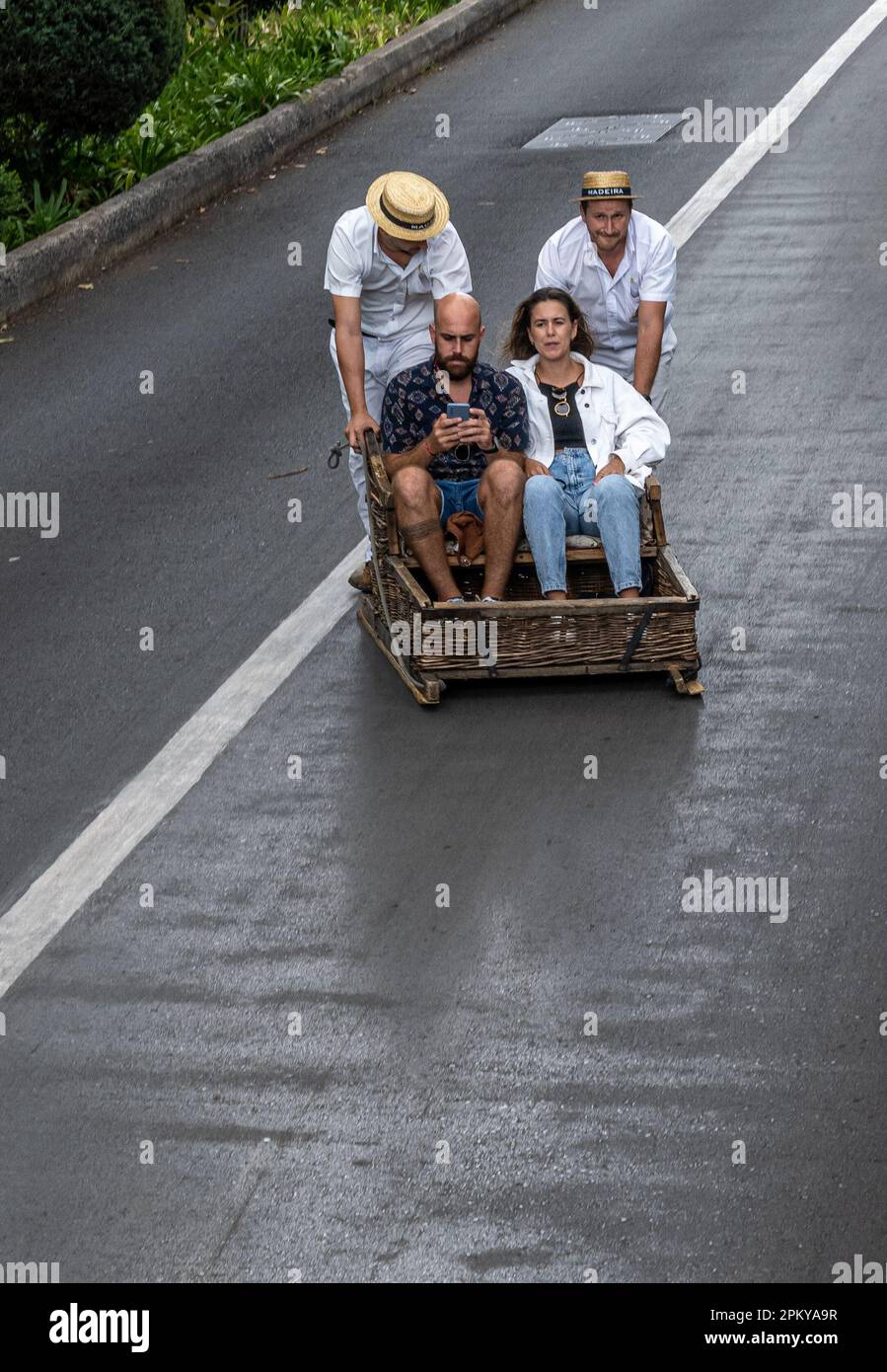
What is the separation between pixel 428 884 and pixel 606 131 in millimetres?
11663

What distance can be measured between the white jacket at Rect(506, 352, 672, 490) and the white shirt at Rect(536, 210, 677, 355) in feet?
1.48

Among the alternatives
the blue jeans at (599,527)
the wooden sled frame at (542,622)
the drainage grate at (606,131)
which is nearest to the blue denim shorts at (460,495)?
the wooden sled frame at (542,622)

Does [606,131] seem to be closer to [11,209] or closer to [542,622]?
[11,209]

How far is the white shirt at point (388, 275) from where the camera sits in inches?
338

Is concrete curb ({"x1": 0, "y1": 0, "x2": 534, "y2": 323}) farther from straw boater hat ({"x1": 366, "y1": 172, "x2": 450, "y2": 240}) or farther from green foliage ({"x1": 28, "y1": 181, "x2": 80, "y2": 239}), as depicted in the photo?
straw boater hat ({"x1": 366, "y1": 172, "x2": 450, "y2": 240})

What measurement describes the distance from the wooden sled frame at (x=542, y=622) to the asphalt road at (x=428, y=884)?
14 cm

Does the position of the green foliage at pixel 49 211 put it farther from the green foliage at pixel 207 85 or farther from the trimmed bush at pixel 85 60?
the trimmed bush at pixel 85 60

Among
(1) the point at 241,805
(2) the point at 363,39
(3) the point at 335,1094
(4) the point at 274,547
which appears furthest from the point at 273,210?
(3) the point at 335,1094

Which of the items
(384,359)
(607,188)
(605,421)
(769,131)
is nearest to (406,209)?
(384,359)

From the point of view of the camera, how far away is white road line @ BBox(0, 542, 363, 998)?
258 inches

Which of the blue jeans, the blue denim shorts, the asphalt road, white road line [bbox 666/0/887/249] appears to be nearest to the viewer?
the asphalt road

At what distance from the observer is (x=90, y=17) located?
14.0 m

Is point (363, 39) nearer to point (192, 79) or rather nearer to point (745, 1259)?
point (192, 79)

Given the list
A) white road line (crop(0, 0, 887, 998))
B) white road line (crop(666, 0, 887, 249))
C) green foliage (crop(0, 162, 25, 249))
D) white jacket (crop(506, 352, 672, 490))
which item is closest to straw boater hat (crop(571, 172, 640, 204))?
white jacket (crop(506, 352, 672, 490))
